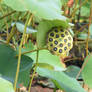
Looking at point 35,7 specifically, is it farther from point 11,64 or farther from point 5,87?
point 11,64

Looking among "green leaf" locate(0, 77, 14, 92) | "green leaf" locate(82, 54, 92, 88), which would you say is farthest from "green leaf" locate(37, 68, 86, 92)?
"green leaf" locate(0, 77, 14, 92)

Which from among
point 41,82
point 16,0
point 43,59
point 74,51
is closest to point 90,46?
point 74,51

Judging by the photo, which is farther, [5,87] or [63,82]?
[63,82]

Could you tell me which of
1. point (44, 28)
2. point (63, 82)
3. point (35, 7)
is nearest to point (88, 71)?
point (63, 82)

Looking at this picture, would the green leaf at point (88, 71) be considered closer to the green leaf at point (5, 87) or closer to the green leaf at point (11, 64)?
the green leaf at point (11, 64)

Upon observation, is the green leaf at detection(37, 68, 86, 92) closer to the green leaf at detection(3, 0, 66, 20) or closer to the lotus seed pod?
the lotus seed pod

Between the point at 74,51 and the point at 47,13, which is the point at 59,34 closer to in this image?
the point at 47,13
